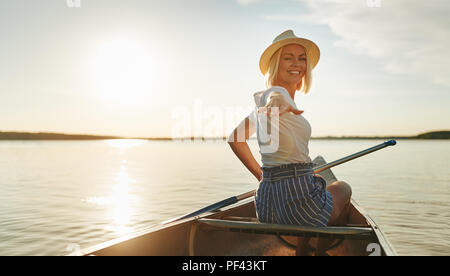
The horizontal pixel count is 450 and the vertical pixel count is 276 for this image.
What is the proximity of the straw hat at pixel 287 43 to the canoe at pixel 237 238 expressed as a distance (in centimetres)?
140

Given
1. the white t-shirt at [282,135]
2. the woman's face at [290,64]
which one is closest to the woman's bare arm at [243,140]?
the white t-shirt at [282,135]

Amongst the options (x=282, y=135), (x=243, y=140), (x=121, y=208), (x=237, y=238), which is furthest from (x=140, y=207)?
(x=282, y=135)

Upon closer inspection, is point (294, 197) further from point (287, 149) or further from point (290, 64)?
point (290, 64)

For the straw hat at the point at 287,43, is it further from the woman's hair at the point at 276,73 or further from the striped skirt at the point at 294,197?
the striped skirt at the point at 294,197

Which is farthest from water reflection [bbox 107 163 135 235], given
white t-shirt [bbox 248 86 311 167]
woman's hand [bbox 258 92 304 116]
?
woman's hand [bbox 258 92 304 116]

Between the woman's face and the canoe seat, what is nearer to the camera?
the canoe seat

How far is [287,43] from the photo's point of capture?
9.47ft

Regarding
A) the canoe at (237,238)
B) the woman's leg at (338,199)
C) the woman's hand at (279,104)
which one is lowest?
the canoe at (237,238)

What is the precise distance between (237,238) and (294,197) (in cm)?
179

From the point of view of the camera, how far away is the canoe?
8.97ft

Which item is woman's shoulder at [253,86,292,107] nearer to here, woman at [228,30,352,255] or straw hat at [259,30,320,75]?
woman at [228,30,352,255]

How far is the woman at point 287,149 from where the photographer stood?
2.63 m

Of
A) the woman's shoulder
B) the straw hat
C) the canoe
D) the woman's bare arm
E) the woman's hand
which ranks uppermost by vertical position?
the straw hat
